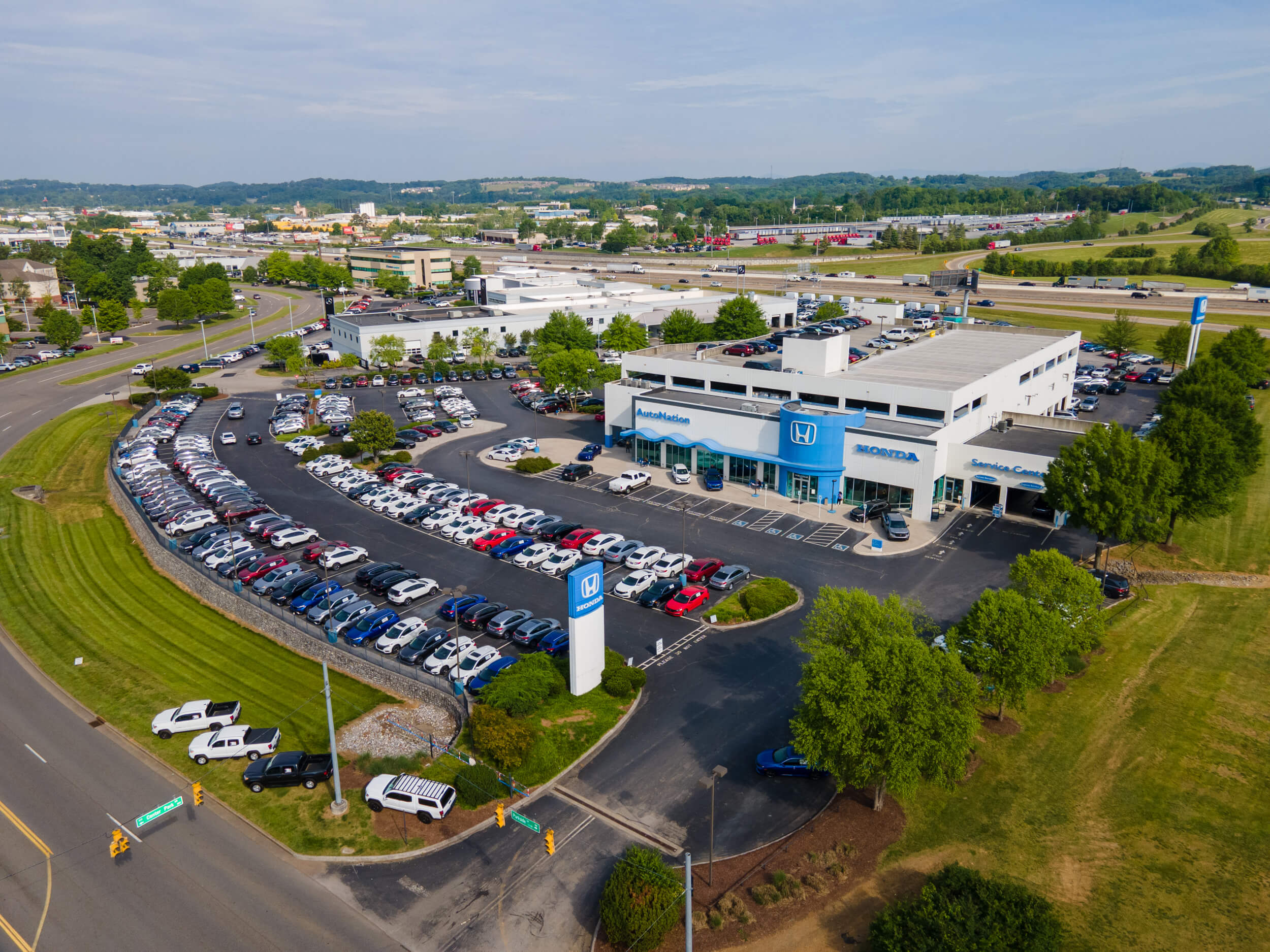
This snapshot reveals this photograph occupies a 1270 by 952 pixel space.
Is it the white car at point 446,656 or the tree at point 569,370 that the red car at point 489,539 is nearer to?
the white car at point 446,656

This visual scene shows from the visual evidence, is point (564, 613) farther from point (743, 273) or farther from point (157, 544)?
point (743, 273)

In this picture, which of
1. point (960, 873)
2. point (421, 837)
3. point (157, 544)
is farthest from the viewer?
point (157, 544)

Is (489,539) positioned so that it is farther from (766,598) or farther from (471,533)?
(766,598)

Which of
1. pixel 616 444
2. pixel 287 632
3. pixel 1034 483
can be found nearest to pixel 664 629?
pixel 287 632

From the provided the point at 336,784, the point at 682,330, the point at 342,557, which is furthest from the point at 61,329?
the point at 336,784

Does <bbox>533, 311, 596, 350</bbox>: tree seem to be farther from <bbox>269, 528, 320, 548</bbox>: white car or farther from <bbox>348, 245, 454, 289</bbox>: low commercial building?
<bbox>348, 245, 454, 289</bbox>: low commercial building
